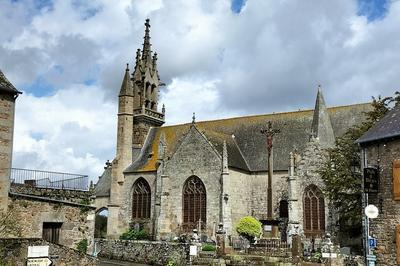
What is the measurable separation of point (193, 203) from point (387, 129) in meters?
19.1

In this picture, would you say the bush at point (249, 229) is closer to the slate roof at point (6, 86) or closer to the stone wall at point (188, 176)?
the stone wall at point (188, 176)

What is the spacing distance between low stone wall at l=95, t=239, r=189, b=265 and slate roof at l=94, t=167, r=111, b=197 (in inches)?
471

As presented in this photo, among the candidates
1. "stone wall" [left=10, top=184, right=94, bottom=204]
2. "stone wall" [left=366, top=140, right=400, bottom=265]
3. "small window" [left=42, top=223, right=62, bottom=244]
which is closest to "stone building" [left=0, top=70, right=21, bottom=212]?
"small window" [left=42, top=223, right=62, bottom=244]

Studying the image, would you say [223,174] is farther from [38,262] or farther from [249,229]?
[38,262]

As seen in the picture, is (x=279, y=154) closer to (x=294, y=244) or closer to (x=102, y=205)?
(x=294, y=244)

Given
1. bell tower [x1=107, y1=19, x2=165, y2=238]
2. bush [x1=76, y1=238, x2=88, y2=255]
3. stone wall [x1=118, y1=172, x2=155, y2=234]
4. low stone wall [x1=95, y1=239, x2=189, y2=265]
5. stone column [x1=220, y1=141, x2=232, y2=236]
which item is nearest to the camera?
bush [x1=76, y1=238, x2=88, y2=255]

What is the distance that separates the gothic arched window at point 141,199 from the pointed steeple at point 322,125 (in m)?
14.4

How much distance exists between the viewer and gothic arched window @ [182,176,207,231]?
35.7 meters

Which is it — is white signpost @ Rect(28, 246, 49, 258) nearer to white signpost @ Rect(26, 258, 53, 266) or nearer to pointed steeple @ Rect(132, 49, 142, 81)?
white signpost @ Rect(26, 258, 53, 266)

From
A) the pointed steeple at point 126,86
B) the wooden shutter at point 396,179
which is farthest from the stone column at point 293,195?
the pointed steeple at point 126,86

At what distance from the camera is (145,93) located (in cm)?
4616

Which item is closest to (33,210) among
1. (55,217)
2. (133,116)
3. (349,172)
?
(55,217)

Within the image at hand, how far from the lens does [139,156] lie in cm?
4338

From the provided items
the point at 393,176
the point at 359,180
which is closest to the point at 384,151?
the point at 393,176
